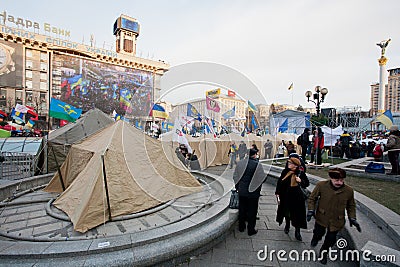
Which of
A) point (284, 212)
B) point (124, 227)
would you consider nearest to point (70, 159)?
point (124, 227)

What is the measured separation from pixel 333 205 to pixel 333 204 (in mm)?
15

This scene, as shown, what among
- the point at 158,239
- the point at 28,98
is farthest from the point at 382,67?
the point at 28,98

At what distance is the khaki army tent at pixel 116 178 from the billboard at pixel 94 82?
44.4 metres

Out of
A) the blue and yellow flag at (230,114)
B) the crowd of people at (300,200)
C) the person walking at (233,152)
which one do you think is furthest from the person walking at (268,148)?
the crowd of people at (300,200)

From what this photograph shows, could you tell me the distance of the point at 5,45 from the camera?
47.2 meters

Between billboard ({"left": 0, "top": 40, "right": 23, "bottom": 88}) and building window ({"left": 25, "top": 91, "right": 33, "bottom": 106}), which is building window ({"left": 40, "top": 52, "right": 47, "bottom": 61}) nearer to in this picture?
billboard ({"left": 0, "top": 40, "right": 23, "bottom": 88})

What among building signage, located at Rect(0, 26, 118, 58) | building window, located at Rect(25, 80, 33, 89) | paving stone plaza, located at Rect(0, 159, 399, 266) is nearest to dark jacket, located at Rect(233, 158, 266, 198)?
paving stone plaza, located at Rect(0, 159, 399, 266)

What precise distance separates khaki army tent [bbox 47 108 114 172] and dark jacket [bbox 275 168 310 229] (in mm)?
8064

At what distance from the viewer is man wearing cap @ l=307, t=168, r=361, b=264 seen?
10.6 ft

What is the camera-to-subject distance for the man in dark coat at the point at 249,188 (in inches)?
165

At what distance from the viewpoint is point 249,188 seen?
4.18 metres

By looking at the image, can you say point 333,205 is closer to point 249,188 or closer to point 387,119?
point 249,188

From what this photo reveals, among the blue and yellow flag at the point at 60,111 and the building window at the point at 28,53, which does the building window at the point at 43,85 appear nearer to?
the building window at the point at 28,53

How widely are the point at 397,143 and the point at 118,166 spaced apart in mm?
8992
